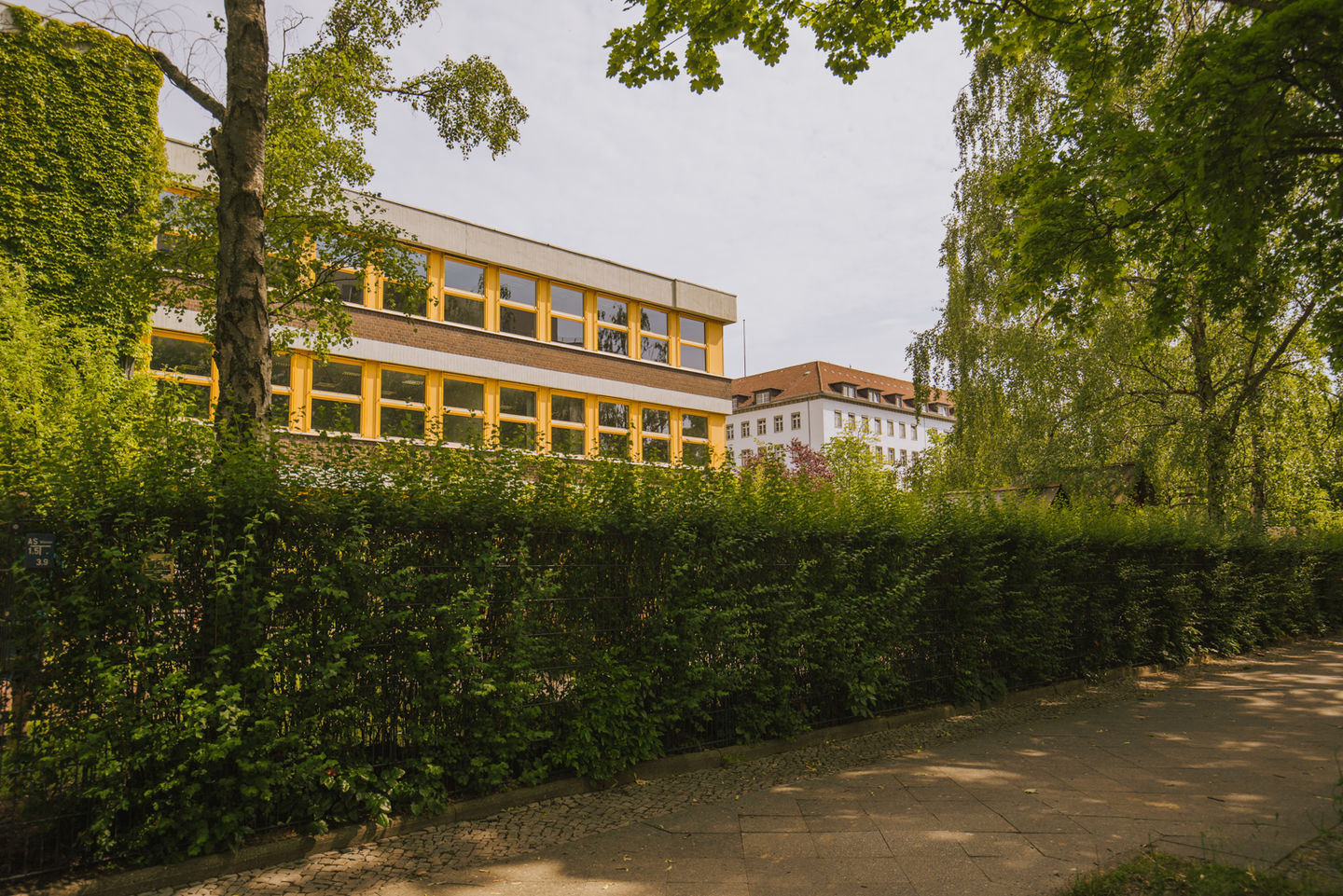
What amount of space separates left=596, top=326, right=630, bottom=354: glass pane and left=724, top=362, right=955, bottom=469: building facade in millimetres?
50097

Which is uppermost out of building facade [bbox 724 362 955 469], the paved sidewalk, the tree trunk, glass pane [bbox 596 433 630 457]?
building facade [bbox 724 362 955 469]

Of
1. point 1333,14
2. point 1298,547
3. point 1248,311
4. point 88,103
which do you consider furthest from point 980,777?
point 88,103

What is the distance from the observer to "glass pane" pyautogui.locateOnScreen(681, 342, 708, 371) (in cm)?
2878

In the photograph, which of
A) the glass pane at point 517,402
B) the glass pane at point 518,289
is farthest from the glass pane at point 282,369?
the glass pane at point 518,289

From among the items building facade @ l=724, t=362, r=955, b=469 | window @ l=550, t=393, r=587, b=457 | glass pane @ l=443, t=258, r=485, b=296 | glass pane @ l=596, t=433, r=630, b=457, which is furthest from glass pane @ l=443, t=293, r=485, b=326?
building facade @ l=724, t=362, r=955, b=469

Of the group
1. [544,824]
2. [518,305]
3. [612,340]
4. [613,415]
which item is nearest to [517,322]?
[518,305]

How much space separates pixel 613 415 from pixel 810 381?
55.7 metres

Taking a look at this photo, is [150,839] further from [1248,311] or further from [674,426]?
[674,426]

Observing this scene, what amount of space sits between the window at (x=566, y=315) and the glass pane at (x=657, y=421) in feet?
11.4

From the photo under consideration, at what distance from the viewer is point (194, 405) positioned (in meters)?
5.50

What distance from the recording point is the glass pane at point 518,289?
2397 cm

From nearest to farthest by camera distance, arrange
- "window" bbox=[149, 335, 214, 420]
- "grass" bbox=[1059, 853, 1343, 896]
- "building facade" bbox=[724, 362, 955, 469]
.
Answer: "grass" bbox=[1059, 853, 1343, 896]
"window" bbox=[149, 335, 214, 420]
"building facade" bbox=[724, 362, 955, 469]

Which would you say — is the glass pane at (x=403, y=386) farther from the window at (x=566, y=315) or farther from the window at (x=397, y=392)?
the window at (x=566, y=315)

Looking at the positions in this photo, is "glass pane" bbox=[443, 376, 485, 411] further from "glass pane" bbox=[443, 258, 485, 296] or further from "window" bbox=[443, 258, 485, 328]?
"glass pane" bbox=[443, 258, 485, 296]
